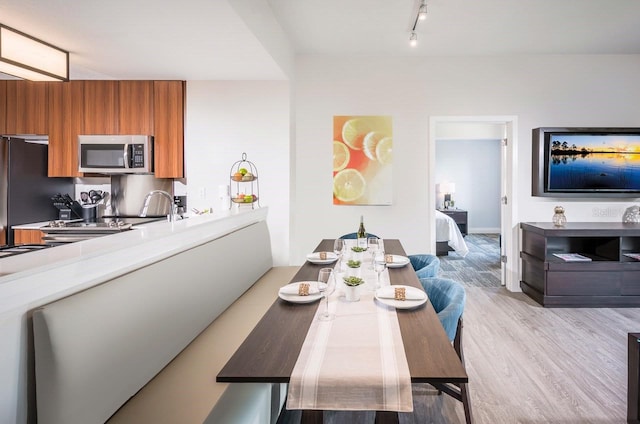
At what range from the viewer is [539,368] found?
2.67 meters

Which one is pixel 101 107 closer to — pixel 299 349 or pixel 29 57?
pixel 29 57

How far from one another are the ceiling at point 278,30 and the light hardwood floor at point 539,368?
8.75ft

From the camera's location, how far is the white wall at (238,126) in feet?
13.0

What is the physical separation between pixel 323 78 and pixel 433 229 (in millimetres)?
2222

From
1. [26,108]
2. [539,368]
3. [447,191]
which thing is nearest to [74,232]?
[26,108]

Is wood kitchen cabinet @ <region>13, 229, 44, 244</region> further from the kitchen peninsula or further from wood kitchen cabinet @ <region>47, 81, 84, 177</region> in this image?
the kitchen peninsula

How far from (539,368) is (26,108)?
5147 mm

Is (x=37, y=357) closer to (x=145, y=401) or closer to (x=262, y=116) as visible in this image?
(x=145, y=401)

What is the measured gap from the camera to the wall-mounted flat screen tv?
4.38 meters

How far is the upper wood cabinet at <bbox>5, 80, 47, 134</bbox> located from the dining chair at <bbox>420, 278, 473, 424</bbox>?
409 cm

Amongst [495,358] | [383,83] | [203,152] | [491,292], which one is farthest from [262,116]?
[491,292]

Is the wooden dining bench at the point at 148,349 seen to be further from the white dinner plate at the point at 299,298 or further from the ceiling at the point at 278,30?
the ceiling at the point at 278,30

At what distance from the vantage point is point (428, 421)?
2098mm

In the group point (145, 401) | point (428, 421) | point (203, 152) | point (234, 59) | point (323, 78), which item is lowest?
point (428, 421)
